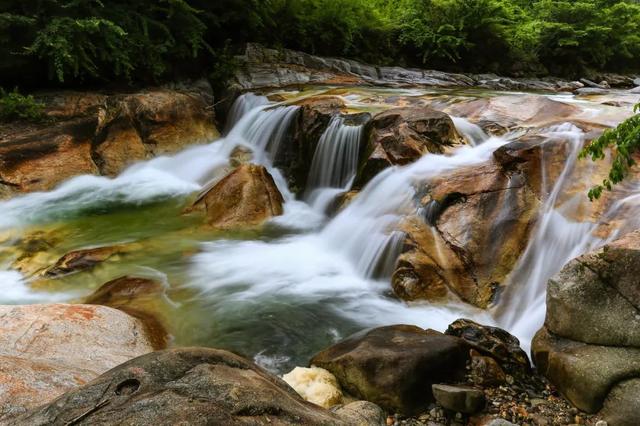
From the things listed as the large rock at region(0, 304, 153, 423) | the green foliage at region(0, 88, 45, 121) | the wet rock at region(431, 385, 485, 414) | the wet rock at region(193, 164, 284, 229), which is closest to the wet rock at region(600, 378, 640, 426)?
the wet rock at region(431, 385, 485, 414)

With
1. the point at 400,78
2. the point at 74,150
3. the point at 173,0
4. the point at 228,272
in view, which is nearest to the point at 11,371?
the point at 228,272

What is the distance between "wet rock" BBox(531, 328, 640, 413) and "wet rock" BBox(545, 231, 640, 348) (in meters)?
0.08

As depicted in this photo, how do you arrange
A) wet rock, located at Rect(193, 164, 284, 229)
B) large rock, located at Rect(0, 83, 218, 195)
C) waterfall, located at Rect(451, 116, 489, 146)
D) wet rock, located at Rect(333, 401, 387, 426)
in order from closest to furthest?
wet rock, located at Rect(333, 401, 387, 426)
waterfall, located at Rect(451, 116, 489, 146)
wet rock, located at Rect(193, 164, 284, 229)
large rock, located at Rect(0, 83, 218, 195)

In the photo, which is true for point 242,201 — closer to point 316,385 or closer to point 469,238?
point 469,238

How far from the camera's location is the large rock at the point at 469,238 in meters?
5.39

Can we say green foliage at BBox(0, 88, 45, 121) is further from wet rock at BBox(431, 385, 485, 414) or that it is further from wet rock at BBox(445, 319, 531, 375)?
wet rock at BBox(431, 385, 485, 414)

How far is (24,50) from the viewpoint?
371 inches

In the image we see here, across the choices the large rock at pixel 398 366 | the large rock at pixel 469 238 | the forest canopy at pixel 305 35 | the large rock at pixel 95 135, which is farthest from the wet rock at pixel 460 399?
the forest canopy at pixel 305 35

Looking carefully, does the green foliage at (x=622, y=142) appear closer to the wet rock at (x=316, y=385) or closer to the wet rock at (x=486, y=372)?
the wet rock at (x=486, y=372)

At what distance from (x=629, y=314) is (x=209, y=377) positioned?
10.5 feet

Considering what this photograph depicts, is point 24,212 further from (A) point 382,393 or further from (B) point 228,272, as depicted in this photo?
(A) point 382,393

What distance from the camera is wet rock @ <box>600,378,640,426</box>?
309cm

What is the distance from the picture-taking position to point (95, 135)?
32.6 ft

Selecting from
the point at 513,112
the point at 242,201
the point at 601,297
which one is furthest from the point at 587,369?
the point at 513,112
